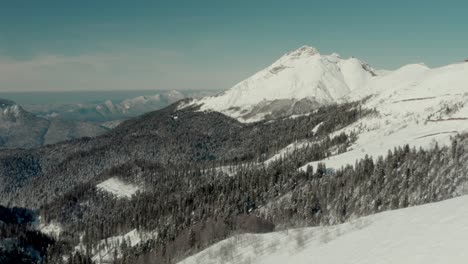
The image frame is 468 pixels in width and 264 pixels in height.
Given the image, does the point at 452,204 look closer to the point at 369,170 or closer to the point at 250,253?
the point at 250,253

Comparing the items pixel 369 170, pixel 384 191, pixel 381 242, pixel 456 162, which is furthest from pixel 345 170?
pixel 381 242

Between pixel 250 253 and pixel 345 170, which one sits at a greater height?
pixel 250 253

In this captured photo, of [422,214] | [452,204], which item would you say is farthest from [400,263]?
[452,204]

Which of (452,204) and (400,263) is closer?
(400,263)

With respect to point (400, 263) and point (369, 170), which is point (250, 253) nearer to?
point (400, 263)

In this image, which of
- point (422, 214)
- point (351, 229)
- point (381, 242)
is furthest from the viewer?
point (351, 229)

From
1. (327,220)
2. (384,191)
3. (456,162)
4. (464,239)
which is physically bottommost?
(327,220)

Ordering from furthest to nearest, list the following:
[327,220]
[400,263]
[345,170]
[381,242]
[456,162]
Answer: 1. [345,170]
2. [327,220]
3. [456,162]
4. [381,242]
5. [400,263]
